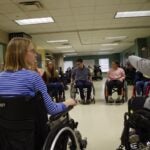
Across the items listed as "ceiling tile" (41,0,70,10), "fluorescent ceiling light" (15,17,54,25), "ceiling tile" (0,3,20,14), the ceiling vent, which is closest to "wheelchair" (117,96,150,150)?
"ceiling tile" (41,0,70,10)

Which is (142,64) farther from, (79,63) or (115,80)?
(79,63)

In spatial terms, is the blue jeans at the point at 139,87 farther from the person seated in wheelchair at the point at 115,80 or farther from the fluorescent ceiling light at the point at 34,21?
the fluorescent ceiling light at the point at 34,21

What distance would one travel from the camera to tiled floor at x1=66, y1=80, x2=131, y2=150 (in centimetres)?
339

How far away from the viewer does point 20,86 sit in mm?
1800

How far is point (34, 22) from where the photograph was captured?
7.89 m

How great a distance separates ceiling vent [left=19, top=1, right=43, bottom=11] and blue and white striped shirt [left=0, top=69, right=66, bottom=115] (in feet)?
13.7

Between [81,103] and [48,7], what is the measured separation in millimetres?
2546

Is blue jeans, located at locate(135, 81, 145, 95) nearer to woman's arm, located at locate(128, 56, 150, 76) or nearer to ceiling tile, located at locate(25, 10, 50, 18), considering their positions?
ceiling tile, located at locate(25, 10, 50, 18)

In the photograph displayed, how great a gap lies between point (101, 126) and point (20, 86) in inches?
106

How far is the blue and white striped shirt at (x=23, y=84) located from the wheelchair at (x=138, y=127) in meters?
0.78

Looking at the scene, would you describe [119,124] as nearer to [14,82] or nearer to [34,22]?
[14,82]

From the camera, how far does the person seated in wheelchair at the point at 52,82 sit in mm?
6840

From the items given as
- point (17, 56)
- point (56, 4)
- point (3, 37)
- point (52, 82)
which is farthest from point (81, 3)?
point (17, 56)

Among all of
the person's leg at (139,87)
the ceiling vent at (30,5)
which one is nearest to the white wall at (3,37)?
the ceiling vent at (30,5)
